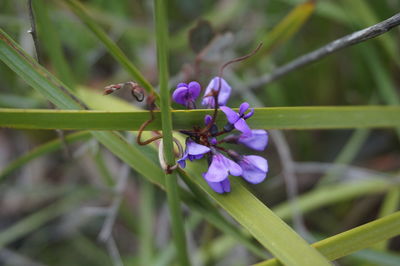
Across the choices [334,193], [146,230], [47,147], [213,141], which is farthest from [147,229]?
[213,141]

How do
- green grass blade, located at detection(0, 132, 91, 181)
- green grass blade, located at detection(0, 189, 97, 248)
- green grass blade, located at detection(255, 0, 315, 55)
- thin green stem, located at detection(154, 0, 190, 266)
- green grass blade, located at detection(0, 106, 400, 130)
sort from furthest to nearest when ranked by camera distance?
green grass blade, located at detection(0, 189, 97, 248), green grass blade, located at detection(255, 0, 315, 55), green grass blade, located at detection(0, 132, 91, 181), green grass blade, located at detection(0, 106, 400, 130), thin green stem, located at detection(154, 0, 190, 266)

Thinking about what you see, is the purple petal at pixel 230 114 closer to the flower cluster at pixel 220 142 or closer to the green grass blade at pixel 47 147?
the flower cluster at pixel 220 142

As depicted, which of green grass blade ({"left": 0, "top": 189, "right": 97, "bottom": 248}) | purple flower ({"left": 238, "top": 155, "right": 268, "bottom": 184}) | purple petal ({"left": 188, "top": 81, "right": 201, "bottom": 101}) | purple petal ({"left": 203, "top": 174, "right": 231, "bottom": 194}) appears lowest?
green grass blade ({"left": 0, "top": 189, "right": 97, "bottom": 248})

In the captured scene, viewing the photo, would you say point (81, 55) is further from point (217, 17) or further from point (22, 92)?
point (217, 17)

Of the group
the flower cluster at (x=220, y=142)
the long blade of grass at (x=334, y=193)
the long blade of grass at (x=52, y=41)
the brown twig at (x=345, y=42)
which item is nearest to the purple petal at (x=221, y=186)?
the flower cluster at (x=220, y=142)

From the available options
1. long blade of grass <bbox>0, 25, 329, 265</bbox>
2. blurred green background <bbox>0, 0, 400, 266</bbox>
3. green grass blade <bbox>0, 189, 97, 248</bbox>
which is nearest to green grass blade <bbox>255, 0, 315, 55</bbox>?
blurred green background <bbox>0, 0, 400, 266</bbox>

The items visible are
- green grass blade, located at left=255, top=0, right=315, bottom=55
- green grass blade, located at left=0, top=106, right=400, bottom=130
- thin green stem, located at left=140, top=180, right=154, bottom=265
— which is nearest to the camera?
green grass blade, located at left=0, top=106, right=400, bottom=130

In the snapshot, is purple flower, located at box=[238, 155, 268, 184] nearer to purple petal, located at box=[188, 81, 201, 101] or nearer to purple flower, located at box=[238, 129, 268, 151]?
purple flower, located at box=[238, 129, 268, 151]

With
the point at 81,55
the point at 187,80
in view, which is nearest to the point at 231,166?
the point at 187,80
